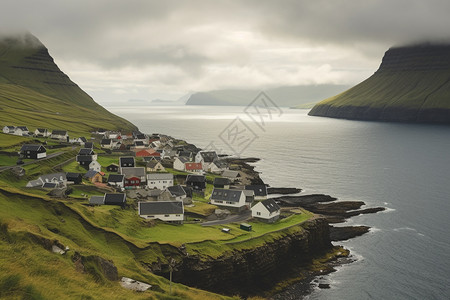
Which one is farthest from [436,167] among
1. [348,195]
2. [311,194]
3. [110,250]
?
[110,250]

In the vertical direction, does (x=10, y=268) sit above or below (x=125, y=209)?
above

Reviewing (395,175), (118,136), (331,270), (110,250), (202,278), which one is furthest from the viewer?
(118,136)

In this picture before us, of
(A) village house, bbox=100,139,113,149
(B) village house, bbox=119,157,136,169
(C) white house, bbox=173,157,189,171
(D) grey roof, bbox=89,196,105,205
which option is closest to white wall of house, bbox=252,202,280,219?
(D) grey roof, bbox=89,196,105,205

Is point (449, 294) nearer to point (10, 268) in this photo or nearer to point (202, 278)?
point (202, 278)

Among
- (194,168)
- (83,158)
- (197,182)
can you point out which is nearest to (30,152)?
(83,158)

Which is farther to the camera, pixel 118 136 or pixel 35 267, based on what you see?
pixel 118 136

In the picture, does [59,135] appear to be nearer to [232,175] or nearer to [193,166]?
[193,166]

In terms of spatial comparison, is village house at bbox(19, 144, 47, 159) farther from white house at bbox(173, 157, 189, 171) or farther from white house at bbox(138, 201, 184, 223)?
white house at bbox(138, 201, 184, 223)
